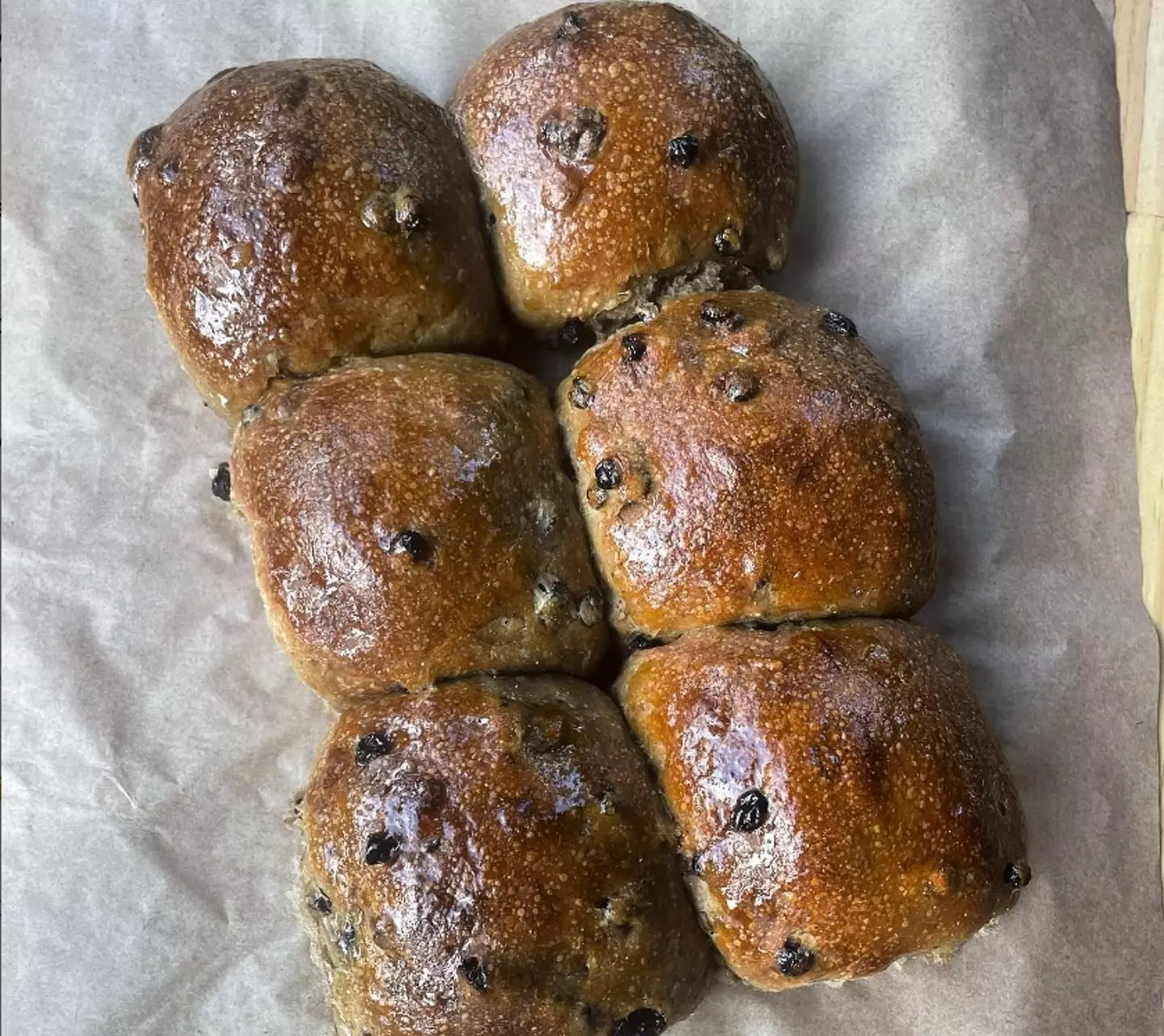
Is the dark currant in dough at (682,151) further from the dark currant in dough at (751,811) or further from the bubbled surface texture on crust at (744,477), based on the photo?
the dark currant in dough at (751,811)

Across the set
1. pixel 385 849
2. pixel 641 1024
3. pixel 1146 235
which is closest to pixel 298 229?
pixel 385 849

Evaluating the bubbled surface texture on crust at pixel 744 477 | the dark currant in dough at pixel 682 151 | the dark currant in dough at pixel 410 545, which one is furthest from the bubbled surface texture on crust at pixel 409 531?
the dark currant in dough at pixel 682 151

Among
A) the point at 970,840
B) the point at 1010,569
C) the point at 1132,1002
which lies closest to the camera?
the point at 970,840

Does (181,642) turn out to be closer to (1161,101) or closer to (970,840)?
(970,840)

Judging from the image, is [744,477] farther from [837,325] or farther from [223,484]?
[223,484]

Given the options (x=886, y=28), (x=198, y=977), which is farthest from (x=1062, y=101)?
(x=198, y=977)

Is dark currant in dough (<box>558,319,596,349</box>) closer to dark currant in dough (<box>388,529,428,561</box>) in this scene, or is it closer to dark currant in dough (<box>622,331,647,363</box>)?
dark currant in dough (<box>622,331,647,363</box>)

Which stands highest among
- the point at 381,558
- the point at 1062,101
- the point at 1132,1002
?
the point at 381,558
